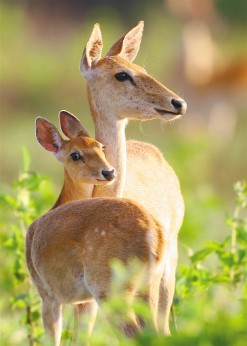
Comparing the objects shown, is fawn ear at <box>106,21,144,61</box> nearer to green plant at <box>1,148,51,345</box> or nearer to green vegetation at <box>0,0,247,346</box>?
green vegetation at <box>0,0,247,346</box>

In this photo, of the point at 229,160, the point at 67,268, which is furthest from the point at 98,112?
the point at 229,160

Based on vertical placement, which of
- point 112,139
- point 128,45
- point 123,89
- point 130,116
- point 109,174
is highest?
point 128,45

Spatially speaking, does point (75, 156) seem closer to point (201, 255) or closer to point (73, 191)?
point (73, 191)

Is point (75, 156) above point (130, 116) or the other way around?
the other way around

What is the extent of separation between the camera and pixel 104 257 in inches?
243

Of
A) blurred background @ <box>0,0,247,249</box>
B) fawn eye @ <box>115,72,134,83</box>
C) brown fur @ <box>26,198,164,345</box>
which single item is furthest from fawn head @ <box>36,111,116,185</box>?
blurred background @ <box>0,0,247,249</box>

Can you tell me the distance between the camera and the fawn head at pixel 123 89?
7.52 m

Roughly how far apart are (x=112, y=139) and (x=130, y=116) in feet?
0.50

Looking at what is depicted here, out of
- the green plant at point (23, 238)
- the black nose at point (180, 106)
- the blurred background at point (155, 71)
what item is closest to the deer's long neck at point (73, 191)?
the green plant at point (23, 238)

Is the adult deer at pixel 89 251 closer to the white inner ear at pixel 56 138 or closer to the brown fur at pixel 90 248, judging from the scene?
the brown fur at pixel 90 248

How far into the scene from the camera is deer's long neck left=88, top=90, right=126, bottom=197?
758 centimetres

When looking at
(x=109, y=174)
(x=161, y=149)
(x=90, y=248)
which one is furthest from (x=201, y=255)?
(x=161, y=149)

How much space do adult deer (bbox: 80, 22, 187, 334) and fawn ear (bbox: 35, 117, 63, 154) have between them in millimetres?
230

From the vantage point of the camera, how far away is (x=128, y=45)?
26.9ft
